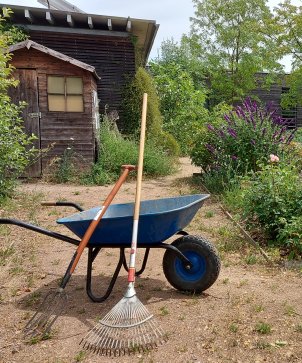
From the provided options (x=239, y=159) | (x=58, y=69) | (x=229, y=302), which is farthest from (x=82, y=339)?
(x=58, y=69)

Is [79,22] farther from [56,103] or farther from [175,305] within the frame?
[175,305]

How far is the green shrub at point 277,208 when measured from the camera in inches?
167

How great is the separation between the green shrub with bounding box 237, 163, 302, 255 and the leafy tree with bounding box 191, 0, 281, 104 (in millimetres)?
15980

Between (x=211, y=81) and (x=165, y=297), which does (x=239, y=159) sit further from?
(x=211, y=81)

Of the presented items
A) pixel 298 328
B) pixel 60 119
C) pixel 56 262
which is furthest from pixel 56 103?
pixel 298 328

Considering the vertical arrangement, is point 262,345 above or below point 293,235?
below

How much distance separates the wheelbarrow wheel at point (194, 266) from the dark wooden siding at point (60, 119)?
6.58 m

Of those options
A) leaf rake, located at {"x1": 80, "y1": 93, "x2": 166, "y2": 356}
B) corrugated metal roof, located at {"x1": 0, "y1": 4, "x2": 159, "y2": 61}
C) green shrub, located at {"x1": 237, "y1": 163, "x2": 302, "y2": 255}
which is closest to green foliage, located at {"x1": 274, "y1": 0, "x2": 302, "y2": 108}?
corrugated metal roof, located at {"x1": 0, "y1": 4, "x2": 159, "y2": 61}

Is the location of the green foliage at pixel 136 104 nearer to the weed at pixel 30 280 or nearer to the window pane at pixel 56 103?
the window pane at pixel 56 103

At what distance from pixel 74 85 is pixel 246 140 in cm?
459

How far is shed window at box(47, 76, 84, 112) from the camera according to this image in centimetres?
944

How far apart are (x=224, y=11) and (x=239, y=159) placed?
16.2 meters

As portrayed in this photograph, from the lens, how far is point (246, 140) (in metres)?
7.26

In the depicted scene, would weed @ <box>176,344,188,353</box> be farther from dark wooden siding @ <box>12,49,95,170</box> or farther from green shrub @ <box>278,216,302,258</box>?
dark wooden siding @ <box>12,49,95,170</box>
